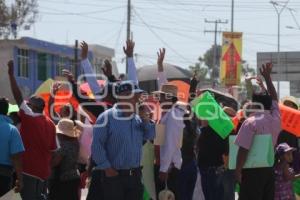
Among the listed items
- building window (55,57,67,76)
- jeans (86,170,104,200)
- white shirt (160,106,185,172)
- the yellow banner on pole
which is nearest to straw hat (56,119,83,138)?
white shirt (160,106,185,172)

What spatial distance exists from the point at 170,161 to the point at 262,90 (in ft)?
4.94

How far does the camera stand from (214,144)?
11.4 meters

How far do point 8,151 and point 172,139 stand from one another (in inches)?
87.9

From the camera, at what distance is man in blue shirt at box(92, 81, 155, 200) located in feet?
27.0

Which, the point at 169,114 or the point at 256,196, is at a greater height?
the point at 169,114

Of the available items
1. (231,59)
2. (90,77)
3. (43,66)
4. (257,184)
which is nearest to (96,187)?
(90,77)

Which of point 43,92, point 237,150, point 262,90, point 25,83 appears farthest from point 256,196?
point 25,83

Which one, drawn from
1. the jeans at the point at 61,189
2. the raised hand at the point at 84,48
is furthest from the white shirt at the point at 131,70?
the jeans at the point at 61,189

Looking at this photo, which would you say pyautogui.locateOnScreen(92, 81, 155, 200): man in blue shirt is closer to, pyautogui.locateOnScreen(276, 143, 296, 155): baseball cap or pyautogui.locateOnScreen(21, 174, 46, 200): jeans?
pyautogui.locateOnScreen(21, 174, 46, 200): jeans

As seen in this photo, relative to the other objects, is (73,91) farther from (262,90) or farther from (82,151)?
(262,90)

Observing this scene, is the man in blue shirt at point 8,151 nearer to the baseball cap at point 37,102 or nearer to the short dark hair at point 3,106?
the short dark hair at point 3,106

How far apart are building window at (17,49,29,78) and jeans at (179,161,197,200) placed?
1552 inches

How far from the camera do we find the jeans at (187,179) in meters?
10.4

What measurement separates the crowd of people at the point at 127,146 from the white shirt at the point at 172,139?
0.01 metres
